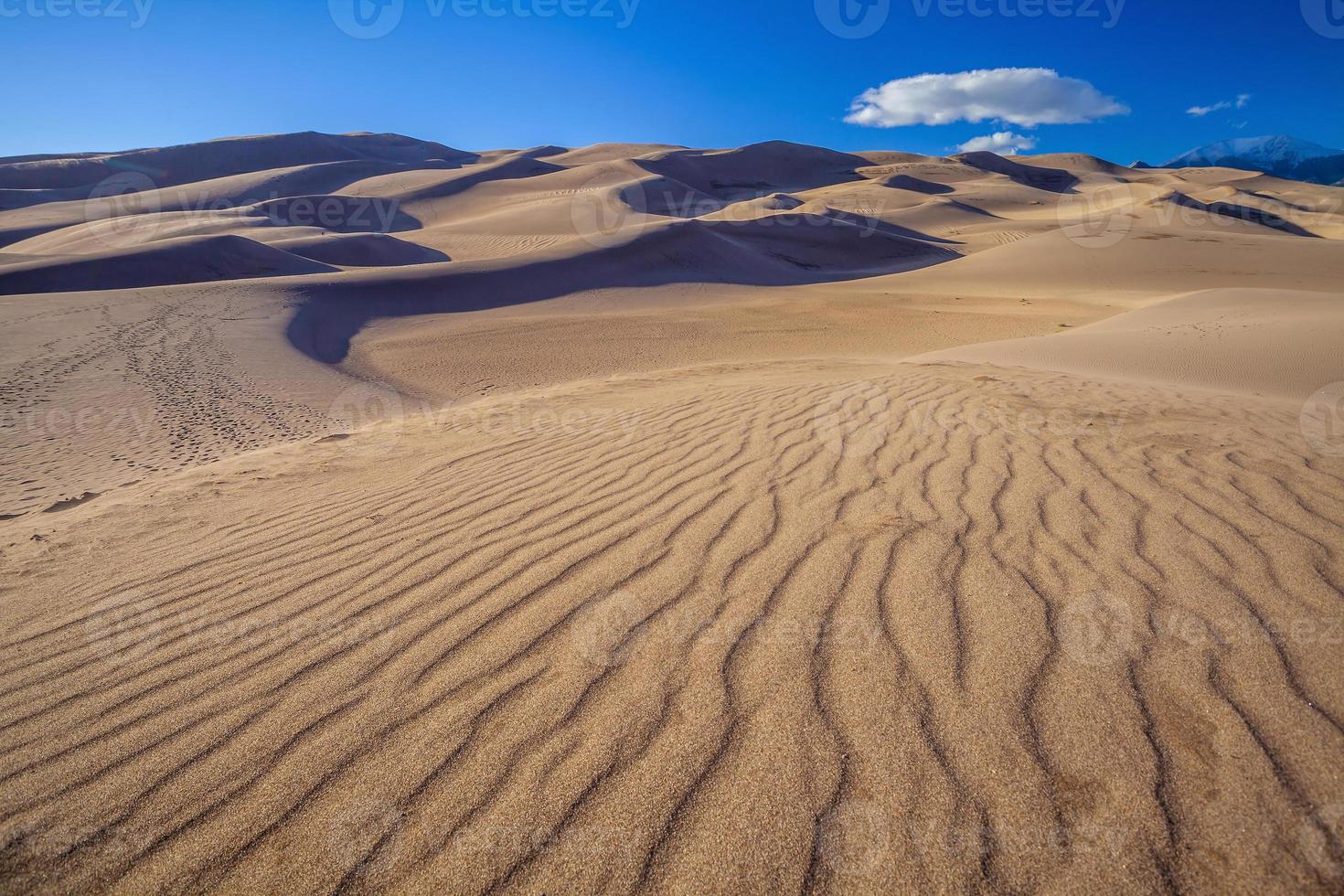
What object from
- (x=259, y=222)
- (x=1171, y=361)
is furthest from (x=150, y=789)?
(x=259, y=222)

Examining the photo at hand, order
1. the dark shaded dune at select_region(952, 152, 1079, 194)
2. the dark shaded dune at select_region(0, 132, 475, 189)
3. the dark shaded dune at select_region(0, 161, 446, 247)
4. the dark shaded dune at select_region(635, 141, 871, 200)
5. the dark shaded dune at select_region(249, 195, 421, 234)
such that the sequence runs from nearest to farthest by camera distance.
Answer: the dark shaded dune at select_region(249, 195, 421, 234)
the dark shaded dune at select_region(0, 161, 446, 247)
the dark shaded dune at select_region(635, 141, 871, 200)
the dark shaded dune at select_region(0, 132, 475, 189)
the dark shaded dune at select_region(952, 152, 1079, 194)

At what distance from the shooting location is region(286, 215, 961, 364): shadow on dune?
43.3ft

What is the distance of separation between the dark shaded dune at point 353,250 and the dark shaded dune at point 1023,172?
6369cm

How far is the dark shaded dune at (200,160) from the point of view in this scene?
56.6m

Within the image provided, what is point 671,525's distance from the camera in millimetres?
3205

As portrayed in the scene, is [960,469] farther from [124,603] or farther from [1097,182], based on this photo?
[1097,182]

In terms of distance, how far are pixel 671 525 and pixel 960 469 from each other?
1.78 meters

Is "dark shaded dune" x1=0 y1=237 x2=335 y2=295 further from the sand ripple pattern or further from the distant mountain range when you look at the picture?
the distant mountain range

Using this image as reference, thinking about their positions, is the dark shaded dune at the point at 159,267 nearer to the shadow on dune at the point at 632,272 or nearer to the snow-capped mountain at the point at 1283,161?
the shadow on dune at the point at 632,272

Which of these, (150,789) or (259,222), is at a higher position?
(259,222)

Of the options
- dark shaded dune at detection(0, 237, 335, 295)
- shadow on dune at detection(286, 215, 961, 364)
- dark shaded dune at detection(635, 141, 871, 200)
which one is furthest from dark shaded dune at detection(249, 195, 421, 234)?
dark shaded dune at detection(635, 141, 871, 200)

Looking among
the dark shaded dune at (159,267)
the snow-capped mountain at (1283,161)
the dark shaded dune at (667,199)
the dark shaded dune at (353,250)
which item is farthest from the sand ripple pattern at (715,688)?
the snow-capped mountain at (1283,161)

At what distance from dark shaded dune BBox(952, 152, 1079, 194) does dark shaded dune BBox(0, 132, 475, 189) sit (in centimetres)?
5790

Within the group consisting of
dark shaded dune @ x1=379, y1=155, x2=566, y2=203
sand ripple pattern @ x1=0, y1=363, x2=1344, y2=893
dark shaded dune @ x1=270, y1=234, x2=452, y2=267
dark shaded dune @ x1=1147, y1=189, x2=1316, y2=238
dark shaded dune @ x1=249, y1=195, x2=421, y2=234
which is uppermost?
dark shaded dune @ x1=379, y1=155, x2=566, y2=203
